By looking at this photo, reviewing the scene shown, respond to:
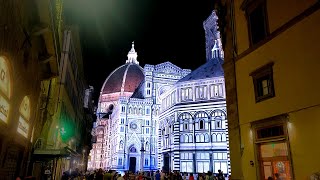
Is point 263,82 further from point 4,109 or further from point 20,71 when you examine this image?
point 4,109

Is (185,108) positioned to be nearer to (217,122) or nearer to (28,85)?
(217,122)

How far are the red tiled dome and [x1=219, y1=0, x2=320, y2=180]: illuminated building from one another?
10274 cm

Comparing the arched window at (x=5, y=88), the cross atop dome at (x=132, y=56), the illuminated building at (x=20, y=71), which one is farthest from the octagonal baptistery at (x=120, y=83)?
the arched window at (x=5, y=88)

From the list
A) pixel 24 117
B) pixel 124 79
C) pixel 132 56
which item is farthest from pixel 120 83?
pixel 24 117

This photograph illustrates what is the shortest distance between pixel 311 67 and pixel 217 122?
130 ft

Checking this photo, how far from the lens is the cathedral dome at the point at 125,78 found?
390 ft

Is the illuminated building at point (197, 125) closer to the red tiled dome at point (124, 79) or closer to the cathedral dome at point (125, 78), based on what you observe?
the cathedral dome at point (125, 78)

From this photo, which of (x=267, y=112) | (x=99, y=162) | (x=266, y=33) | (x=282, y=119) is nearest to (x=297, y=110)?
(x=282, y=119)

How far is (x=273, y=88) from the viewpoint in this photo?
1278 cm

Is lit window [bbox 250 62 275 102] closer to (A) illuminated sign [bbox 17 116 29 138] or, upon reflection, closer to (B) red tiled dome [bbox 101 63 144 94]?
(A) illuminated sign [bbox 17 116 29 138]

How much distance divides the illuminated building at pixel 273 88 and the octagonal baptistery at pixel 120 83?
102 metres

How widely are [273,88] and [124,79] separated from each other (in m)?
110

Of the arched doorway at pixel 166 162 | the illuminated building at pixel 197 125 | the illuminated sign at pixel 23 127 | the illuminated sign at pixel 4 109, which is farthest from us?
the arched doorway at pixel 166 162

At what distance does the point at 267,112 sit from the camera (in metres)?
12.9
